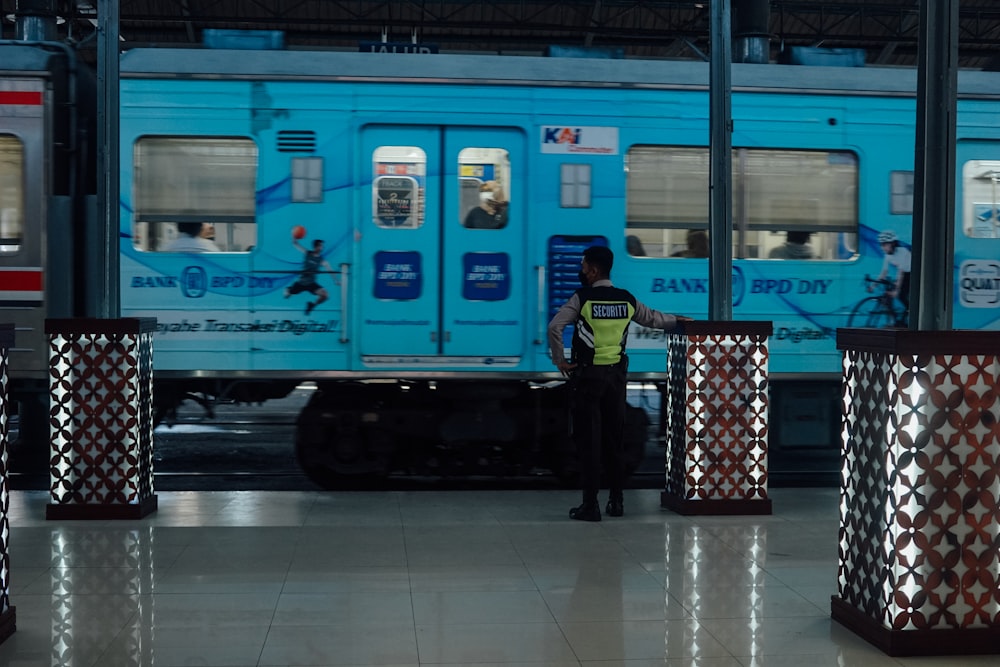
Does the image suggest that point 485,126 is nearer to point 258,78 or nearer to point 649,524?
point 258,78

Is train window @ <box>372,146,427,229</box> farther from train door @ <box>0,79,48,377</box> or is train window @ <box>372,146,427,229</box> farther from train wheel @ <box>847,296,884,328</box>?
train wheel @ <box>847,296,884,328</box>

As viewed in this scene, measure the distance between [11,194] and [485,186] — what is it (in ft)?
12.3

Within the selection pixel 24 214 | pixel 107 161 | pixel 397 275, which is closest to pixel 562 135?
pixel 397 275

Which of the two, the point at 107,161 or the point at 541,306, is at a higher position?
the point at 107,161

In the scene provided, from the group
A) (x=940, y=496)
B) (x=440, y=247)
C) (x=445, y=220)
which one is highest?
(x=445, y=220)

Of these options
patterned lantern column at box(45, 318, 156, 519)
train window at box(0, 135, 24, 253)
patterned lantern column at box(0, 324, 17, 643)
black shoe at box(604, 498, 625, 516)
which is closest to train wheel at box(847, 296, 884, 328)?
black shoe at box(604, 498, 625, 516)

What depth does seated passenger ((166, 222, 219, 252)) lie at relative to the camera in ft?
30.9

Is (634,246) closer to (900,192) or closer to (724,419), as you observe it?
(724,419)

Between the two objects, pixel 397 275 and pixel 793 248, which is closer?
pixel 397 275

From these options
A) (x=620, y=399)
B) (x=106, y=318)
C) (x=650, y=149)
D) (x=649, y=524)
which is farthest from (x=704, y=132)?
(x=106, y=318)

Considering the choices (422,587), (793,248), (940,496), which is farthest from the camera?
(793,248)

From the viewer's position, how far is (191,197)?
9469 mm

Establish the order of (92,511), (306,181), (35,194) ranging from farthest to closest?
1. (306,181)
2. (35,194)
3. (92,511)

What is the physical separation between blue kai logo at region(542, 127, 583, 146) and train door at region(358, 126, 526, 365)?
11.1 inches
